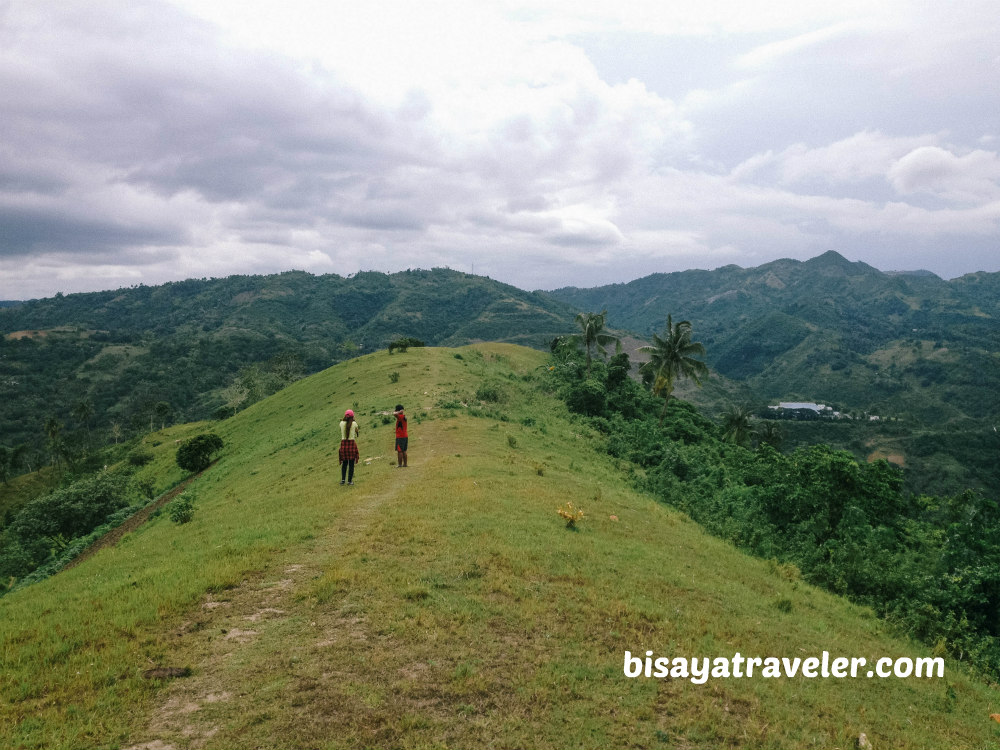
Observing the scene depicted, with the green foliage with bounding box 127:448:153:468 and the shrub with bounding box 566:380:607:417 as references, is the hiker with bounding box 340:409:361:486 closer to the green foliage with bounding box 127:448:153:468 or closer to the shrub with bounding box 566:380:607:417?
the shrub with bounding box 566:380:607:417

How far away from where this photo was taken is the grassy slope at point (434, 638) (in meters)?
6.89

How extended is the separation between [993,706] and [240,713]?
13.0m

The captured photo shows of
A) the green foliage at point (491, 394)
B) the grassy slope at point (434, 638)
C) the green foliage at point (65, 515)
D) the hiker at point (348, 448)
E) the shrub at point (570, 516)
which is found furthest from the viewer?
the green foliage at point (491, 394)

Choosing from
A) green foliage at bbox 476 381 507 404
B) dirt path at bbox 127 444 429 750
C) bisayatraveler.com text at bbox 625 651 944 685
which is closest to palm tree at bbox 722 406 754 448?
green foliage at bbox 476 381 507 404

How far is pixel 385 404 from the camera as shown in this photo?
35250 mm

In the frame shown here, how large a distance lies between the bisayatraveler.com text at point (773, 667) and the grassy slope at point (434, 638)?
188 millimetres

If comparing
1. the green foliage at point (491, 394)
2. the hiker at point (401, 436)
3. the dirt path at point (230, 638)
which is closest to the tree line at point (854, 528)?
the green foliage at point (491, 394)

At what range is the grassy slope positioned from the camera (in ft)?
22.6

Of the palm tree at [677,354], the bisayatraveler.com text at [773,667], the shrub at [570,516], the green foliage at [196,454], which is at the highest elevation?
the palm tree at [677,354]

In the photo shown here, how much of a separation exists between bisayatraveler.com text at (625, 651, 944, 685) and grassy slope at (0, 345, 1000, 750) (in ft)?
0.62

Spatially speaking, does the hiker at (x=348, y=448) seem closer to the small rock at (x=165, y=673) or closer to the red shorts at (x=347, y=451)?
the red shorts at (x=347, y=451)

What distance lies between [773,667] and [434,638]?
20.2ft

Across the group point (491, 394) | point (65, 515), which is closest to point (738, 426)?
point (491, 394)

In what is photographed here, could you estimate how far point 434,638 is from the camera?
870 cm
